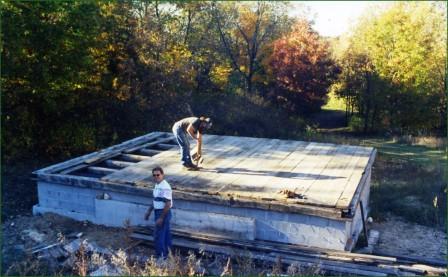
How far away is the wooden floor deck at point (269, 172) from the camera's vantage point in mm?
7238

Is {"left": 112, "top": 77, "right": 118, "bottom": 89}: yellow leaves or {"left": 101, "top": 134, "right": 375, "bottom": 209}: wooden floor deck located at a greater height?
{"left": 112, "top": 77, "right": 118, "bottom": 89}: yellow leaves

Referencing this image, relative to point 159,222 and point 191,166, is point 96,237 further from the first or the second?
point 191,166

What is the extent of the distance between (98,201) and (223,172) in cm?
229

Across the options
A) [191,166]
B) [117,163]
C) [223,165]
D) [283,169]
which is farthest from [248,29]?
[191,166]

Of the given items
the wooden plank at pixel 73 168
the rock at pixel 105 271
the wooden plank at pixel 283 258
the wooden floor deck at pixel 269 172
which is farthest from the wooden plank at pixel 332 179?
the wooden plank at pixel 73 168

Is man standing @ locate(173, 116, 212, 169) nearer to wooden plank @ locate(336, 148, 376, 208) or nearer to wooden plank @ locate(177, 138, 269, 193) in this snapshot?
wooden plank @ locate(177, 138, 269, 193)

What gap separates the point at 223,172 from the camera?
28.2ft

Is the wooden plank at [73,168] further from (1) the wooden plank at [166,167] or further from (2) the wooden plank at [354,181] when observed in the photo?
(2) the wooden plank at [354,181]

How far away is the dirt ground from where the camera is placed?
7070mm

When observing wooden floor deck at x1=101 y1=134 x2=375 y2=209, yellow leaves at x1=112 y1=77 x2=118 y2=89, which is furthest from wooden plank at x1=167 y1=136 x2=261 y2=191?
yellow leaves at x1=112 y1=77 x2=118 y2=89

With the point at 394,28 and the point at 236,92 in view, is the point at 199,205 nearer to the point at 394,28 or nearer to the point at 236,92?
the point at 236,92

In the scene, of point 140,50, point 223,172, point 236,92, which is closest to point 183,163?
point 223,172

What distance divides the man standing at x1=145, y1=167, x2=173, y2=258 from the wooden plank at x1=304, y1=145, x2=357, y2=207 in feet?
7.01

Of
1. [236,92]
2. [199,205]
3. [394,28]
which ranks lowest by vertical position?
[199,205]
